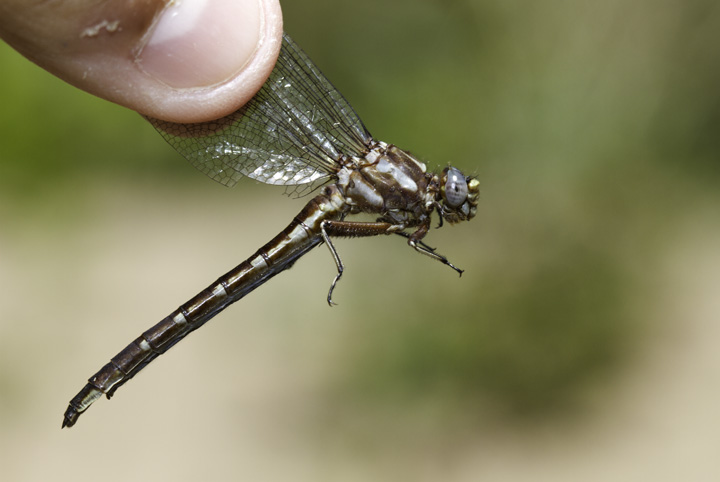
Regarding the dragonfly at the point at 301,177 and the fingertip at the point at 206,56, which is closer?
the fingertip at the point at 206,56

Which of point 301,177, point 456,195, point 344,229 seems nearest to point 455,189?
point 456,195

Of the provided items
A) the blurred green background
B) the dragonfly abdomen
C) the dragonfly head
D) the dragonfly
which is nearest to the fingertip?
the dragonfly

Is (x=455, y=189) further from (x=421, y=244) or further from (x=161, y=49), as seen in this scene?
(x=161, y=49)

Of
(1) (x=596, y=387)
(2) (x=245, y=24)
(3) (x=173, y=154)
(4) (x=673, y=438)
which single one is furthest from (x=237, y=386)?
A: (2) (x=245, y=24)

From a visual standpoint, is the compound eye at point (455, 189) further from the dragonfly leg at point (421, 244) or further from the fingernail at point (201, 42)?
the fingernail at point (201, 42)

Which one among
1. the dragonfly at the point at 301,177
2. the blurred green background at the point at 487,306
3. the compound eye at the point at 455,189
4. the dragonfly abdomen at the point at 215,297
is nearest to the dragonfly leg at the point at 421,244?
the dragonfly at the point at 301,177

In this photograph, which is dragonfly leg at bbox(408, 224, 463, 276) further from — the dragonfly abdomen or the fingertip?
the fingertip

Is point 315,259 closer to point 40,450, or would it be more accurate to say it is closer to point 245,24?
point 40,450
